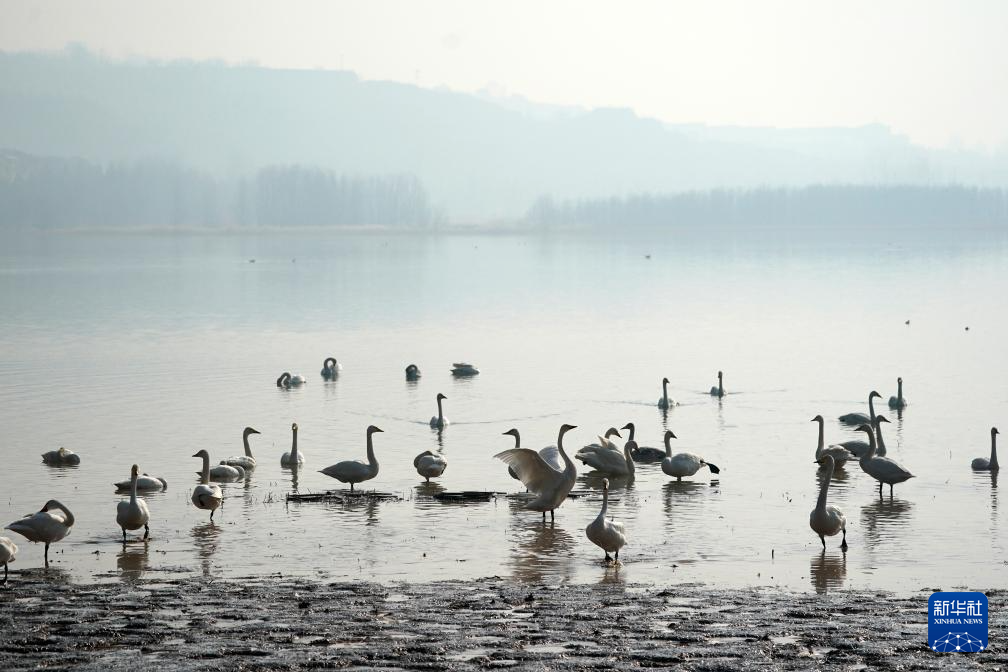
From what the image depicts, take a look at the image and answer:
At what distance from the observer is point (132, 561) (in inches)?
687

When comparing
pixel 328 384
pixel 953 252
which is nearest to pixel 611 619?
pixel 328 384

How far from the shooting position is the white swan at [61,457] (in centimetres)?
2523

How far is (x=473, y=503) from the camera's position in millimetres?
21672

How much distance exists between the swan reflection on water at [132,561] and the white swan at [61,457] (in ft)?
23.8

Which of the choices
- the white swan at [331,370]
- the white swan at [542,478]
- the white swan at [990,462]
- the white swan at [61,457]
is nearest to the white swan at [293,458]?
the white swan at [61,457]

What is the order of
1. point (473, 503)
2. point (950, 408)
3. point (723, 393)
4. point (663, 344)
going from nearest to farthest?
point (473, 503)
point (950, 408)
point (723, 393)
point (663, 344)

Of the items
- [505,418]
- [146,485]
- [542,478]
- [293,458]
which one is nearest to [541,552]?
[542,478]

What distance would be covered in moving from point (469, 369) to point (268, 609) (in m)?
27.0

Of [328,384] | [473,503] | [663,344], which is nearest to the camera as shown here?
[473,503]

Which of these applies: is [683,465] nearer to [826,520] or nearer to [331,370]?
[826,520]

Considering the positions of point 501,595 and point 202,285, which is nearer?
point 501,595

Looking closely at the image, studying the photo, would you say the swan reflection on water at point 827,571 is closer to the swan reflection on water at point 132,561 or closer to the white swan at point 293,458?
the swan reflection on water at point 132,561

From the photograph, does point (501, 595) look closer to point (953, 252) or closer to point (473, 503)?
point (473, 503)

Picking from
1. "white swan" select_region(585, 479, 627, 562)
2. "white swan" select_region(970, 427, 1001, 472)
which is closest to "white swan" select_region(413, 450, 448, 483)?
"white swan" select_region(585, 479, 627, 562)
